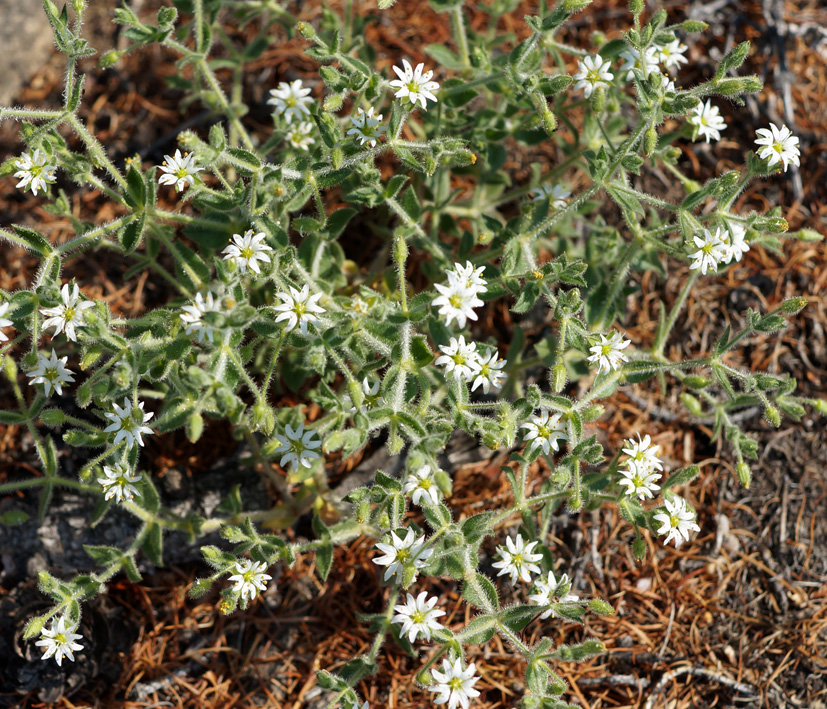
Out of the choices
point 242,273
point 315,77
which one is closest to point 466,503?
point 242,273

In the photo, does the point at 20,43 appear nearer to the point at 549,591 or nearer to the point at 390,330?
the point at 390,330

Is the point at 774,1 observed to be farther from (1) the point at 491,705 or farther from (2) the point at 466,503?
(1) the point at 491,705

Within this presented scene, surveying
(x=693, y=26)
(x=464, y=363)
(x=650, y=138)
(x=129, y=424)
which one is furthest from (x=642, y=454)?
(x=129, y=424)

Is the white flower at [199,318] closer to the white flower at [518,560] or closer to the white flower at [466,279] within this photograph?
the white flower at [466,279]

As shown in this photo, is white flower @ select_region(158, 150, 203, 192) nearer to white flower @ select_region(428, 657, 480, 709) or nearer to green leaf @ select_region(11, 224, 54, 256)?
green leaf @ select_region(11, 224, 54, 256)

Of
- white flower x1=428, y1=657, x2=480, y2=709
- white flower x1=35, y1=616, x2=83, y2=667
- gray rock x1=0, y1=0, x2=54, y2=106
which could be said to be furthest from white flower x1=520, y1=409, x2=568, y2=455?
gray rock x1=0, y1=0, x2=54, y2=106

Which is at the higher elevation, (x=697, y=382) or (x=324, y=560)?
(x=697, y=382)
